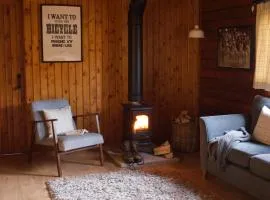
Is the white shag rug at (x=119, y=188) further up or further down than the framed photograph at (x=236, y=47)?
further down

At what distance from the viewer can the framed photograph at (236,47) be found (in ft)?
14.4

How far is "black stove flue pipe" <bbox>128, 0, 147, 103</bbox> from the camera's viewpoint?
484 cm

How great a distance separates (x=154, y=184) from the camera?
3.90 m

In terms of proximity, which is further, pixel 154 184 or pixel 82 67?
pixel 82 67

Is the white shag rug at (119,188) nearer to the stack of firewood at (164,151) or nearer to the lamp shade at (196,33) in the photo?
the stack of firewood at (164,151)

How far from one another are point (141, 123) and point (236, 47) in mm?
1472

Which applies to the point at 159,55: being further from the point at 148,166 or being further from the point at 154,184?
the point at 154,184

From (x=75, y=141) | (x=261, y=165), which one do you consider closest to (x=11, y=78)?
(x=75, y=141)

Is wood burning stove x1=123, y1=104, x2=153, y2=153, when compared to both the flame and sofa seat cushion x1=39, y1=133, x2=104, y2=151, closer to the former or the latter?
the flame

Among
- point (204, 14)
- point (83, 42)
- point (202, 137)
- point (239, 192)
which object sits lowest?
point (239, 192)

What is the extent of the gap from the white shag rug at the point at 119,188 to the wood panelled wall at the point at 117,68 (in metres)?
1.43

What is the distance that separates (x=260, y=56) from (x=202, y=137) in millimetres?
1071

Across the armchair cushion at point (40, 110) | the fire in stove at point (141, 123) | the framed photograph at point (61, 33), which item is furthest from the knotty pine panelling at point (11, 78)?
the fire in stove at point (141, 123)

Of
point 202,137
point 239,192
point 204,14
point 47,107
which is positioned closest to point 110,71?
point 47,107
